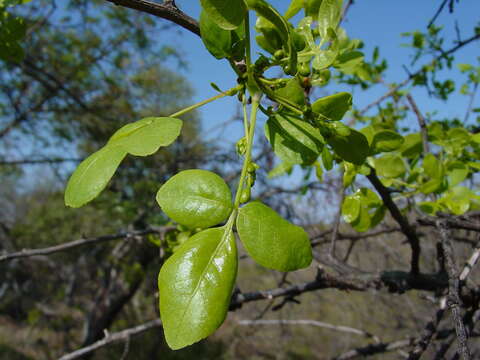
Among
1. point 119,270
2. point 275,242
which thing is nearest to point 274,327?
point 119,270

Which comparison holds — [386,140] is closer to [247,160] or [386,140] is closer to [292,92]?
[292,92]

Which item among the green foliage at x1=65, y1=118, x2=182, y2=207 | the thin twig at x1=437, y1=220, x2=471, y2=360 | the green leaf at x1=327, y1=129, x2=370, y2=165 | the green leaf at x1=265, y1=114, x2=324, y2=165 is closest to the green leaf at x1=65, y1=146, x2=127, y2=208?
the green foliage at x1=65, y1=118, x2=182, y2=207

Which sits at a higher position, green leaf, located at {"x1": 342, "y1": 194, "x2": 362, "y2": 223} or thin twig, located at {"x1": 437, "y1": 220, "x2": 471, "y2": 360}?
green leaf, located at {"x1": 342, "y1": 194, "x2": 362, "y2": 223}

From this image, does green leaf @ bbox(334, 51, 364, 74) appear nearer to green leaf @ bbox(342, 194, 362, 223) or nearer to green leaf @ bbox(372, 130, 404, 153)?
green leaf @ bbox(372, 130, 404, 153)

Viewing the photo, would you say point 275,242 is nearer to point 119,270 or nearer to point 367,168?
point 367,168

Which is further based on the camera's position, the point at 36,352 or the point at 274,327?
the point at 274,327

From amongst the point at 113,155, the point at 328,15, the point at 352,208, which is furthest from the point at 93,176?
the point at 352,208

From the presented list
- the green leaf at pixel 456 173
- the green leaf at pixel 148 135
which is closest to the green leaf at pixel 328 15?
the green leaf at pixel 148 135
